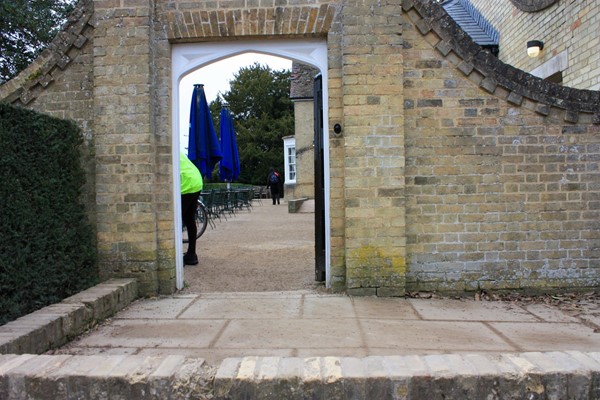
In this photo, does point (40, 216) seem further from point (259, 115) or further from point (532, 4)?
point (259, 115)

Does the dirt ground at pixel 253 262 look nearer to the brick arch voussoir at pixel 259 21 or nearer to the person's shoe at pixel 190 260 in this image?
the person's shoe at pixel 190 260

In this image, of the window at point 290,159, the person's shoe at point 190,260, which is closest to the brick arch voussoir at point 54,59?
the person's shoe at point 190,260

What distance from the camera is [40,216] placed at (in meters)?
4.07

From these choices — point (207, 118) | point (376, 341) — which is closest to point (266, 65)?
point (207, 118)

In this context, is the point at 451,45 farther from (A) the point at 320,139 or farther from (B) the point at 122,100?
(B) the point at 122,100

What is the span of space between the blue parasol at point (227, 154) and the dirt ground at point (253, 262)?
138 cm

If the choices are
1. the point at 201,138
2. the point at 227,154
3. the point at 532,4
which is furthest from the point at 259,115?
the point at 201,138

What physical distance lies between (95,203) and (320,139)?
8.65 feet

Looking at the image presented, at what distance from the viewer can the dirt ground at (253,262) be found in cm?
575

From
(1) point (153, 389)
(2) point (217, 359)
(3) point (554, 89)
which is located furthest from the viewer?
(3) point (554, 89)

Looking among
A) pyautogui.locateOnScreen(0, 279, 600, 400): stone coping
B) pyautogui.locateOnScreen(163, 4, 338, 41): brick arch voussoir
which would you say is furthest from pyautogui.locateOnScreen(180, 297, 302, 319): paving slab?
pyautogui.locateOnScreen(163, 4, 338, 41): brick arch voussoir

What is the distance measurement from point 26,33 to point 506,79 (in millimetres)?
14263

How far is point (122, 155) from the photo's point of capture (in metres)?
5.05

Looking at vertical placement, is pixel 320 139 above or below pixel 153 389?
above
